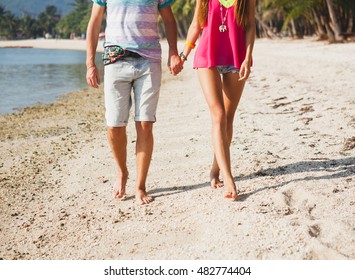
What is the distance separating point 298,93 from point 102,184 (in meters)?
4.49

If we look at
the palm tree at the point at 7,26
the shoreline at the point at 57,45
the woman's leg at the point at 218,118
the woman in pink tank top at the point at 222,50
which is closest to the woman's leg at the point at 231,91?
the woman in pink tank top at the point at 222,50

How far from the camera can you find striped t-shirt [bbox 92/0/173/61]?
3352mm

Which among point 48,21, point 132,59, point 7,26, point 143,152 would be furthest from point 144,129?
point 48,21

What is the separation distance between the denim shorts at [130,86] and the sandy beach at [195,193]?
70 cm

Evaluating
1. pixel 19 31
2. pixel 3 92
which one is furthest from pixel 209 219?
pixel 19 31

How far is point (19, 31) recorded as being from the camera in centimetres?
13225

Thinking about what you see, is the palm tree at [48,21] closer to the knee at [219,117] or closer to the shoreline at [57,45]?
the shoreline at [57,45]

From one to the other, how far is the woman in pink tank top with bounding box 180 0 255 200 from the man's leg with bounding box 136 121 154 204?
0.50 m

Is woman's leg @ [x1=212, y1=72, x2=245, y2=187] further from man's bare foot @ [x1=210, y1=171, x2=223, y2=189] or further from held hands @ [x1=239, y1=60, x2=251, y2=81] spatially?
man's bare foot @ [x1=210, y1=171, x2=223, y2=189]

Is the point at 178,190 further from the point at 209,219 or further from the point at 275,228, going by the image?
the point at 275,228

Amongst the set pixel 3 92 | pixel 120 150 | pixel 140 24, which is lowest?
pixel 3 92

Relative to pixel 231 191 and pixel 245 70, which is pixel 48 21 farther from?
pixel 231 191

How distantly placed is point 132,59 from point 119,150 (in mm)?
719

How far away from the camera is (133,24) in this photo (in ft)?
11.1
